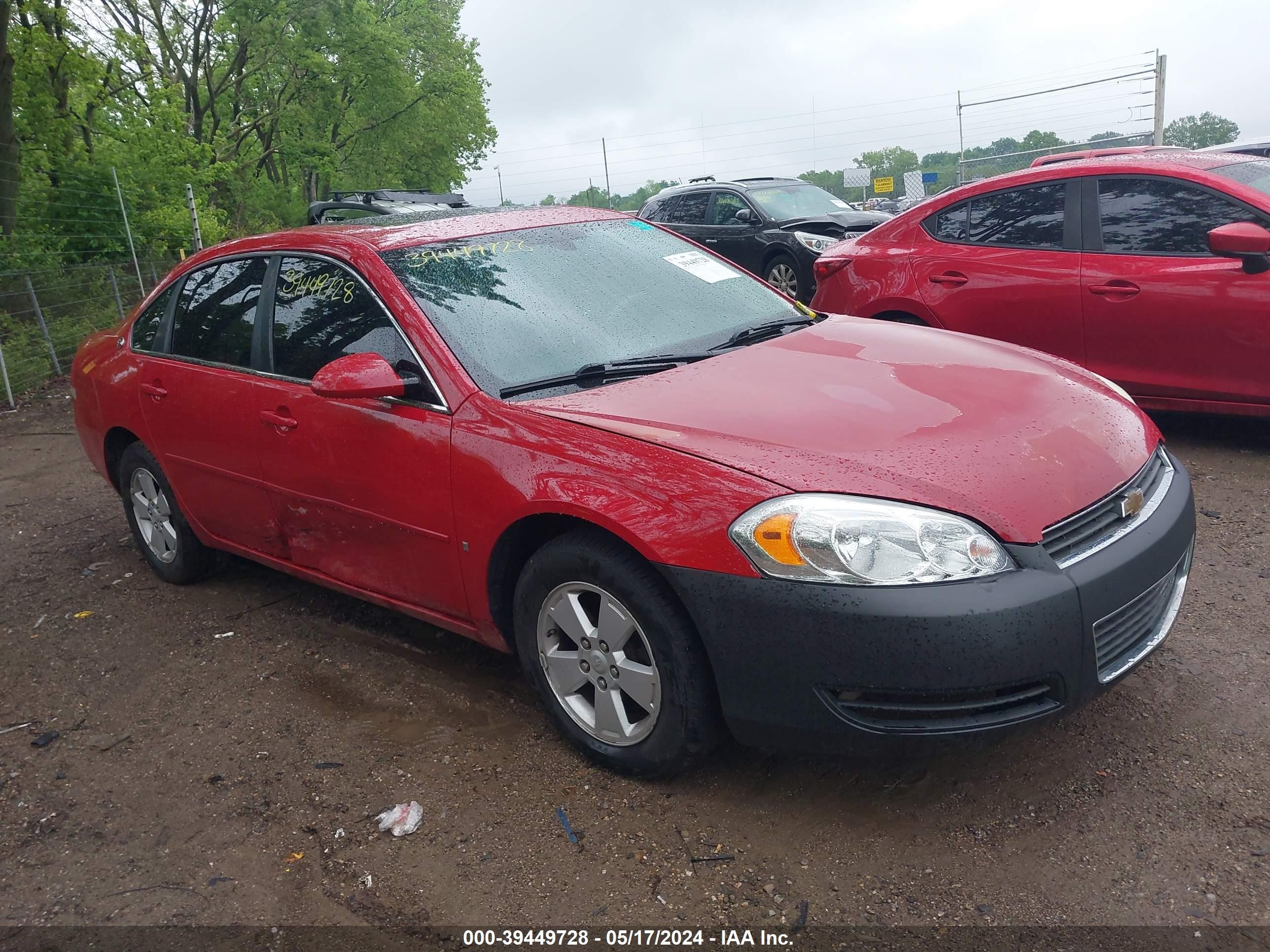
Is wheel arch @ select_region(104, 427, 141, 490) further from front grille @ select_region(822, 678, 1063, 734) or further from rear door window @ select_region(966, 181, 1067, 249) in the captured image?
rear door window @ select_region(966, 181, 1067, 249)

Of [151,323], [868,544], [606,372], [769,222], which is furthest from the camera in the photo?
[769,222]

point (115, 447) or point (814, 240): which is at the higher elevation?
point (115, 447)

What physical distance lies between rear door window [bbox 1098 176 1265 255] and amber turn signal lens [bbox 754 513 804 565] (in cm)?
406

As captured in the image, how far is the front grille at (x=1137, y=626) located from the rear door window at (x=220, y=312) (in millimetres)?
3173

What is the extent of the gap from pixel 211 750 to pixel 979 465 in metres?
2.59

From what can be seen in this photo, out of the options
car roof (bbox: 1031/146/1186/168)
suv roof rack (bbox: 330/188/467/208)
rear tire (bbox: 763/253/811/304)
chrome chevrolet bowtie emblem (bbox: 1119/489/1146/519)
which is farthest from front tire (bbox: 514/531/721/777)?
suv roof rack (bbox: 330/188/467/208)

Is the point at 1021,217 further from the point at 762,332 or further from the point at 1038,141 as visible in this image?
the point at 1038,141

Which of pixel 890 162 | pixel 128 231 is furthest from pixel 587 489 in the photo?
pixel 890 162

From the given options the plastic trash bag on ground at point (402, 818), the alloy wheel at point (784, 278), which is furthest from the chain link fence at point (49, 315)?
the plastic trash bag on ground at point (402, 818)

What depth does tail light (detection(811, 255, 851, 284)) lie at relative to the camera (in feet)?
23.0

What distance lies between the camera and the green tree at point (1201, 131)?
29703mm

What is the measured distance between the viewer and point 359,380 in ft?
11.0

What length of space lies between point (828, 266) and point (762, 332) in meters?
3.40

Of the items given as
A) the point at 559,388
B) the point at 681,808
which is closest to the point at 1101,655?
the point at 681,808
